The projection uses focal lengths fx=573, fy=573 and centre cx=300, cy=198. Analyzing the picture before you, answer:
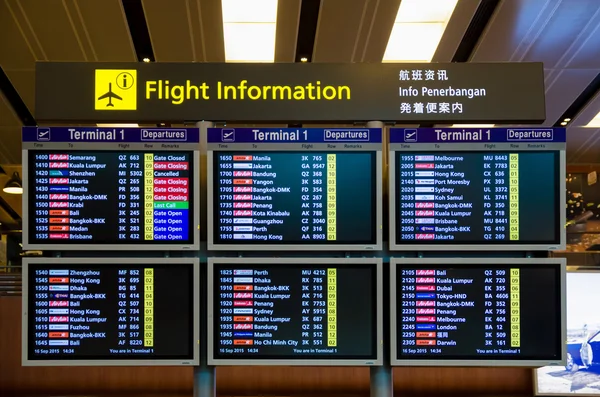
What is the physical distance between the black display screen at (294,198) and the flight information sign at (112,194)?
6.4 inches

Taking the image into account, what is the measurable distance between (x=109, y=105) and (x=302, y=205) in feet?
3.82

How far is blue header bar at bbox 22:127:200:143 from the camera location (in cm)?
296

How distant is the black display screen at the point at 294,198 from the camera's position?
9.57 ft

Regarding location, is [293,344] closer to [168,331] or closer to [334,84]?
[168,331]

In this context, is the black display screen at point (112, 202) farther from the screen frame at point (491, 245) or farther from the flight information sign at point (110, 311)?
the screen frame at point (491, 245)

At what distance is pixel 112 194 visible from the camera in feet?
9.57

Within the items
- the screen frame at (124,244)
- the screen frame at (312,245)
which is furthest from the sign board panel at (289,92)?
the screen frame at (312,245)

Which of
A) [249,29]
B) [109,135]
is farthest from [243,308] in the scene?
[249,29]

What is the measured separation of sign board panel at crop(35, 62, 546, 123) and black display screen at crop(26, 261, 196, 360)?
0.82 metres

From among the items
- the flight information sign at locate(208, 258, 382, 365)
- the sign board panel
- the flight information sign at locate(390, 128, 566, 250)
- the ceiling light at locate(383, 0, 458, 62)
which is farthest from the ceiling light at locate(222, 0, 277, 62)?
the flight information sign at locate(208, 258, 382, 365)

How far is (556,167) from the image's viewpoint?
2.96 m

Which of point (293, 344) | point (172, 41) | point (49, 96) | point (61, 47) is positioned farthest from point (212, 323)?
point (61, 47)

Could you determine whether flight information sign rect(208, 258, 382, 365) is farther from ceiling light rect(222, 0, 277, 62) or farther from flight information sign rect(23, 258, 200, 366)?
ceiling light rect(222, 0, 277, 62)

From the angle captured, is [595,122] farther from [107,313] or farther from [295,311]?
[107,313]
